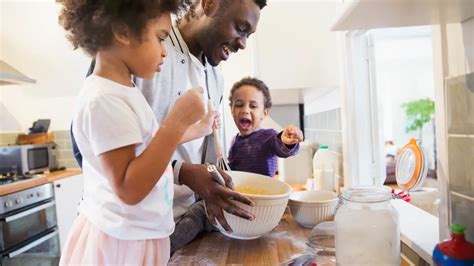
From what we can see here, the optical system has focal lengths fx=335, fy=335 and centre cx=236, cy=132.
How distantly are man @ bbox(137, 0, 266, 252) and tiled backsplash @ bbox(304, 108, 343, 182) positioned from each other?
2.20 ft

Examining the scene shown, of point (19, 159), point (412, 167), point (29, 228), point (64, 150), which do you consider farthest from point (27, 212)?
point (412, 167)

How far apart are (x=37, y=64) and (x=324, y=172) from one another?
8.16 feet

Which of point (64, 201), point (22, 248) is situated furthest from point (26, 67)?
point (22, 248)

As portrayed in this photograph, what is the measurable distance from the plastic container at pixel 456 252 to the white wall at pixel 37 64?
280 cm

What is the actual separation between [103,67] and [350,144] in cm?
93

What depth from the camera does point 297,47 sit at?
1335 mm

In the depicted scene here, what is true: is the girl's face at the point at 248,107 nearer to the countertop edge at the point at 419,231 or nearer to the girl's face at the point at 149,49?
the countertop edge at the point at 419,231

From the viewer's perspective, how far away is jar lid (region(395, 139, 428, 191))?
0.93 m

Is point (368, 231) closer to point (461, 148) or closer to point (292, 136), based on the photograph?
point (461, 148)

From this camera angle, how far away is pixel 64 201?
234 cm

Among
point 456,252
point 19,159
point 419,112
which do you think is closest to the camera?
point 456,252

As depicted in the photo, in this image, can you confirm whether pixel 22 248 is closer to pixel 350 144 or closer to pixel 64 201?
pixel 64 201

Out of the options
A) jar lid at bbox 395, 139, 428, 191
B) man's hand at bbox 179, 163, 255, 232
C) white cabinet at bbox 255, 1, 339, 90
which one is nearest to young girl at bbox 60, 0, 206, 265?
man's hand at bbox 179, 163, 255, 232

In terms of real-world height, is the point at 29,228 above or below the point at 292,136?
below
